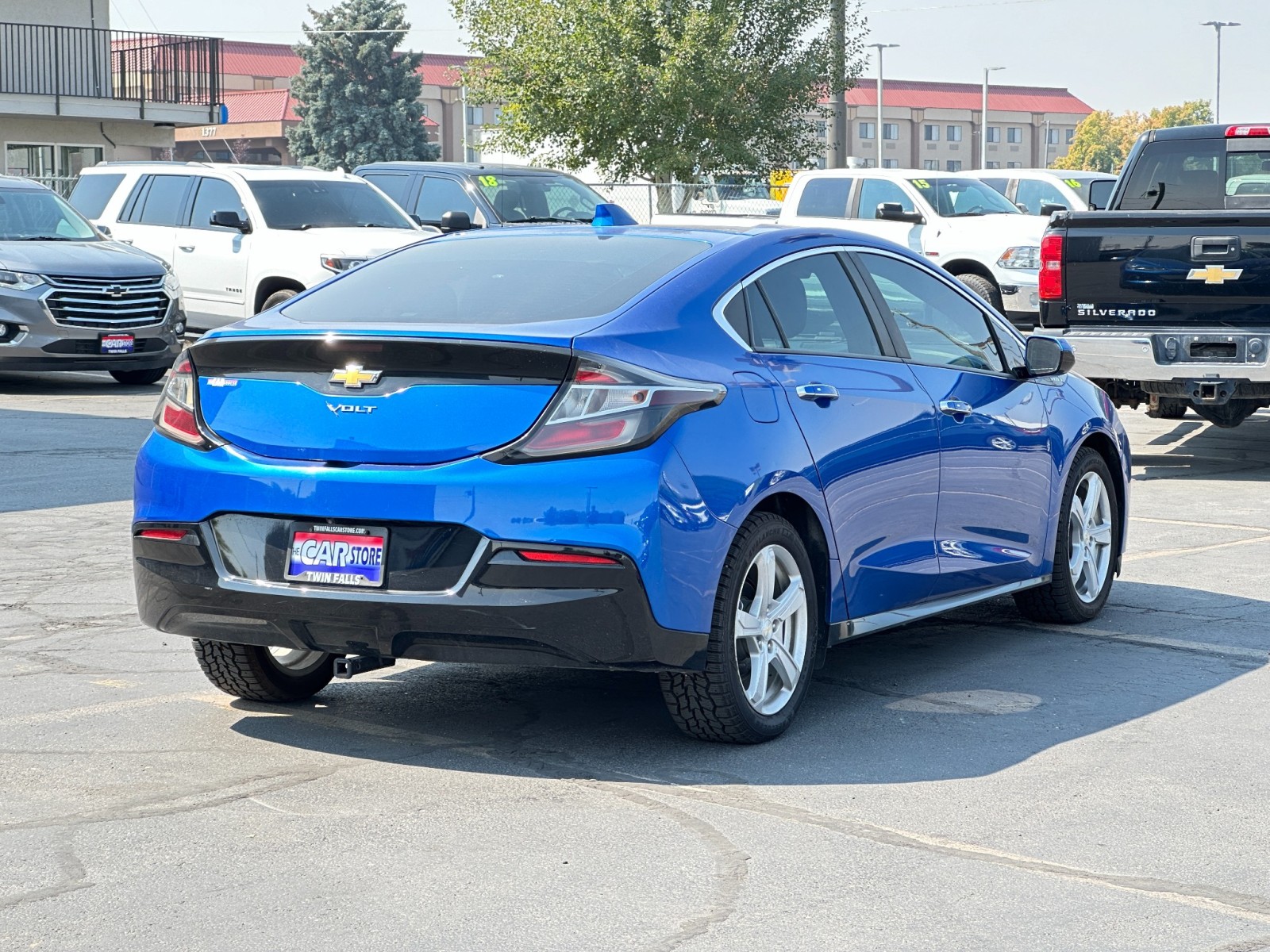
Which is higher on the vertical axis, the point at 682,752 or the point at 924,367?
the point at 924,367

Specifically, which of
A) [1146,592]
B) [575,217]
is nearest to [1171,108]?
[575,217]

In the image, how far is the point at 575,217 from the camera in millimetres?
21500

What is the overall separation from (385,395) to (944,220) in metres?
17.3

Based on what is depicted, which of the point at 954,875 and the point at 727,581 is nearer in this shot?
the point at 954,875

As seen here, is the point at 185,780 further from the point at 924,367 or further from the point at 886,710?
the point at 924,367

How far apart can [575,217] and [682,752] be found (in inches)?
649

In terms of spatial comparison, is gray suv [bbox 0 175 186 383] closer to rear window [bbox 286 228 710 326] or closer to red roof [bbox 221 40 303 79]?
rear window [bbox 286 228 710 326]

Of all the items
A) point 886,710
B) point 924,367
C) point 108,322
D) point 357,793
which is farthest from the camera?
point 108,322

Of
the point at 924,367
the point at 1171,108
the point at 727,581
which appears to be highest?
the point at 1171,108

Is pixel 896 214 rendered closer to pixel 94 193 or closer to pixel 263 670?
pixel 94 193

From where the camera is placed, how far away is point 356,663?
18.6ft

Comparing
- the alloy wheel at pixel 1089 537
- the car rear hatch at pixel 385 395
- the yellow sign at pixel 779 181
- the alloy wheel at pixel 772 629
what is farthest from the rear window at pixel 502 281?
the yellow sign at pixel 779 181

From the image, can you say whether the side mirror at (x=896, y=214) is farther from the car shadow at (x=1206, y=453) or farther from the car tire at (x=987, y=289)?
the car shadow at (x=1206, y=453)

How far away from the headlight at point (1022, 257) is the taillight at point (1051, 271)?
8.54m
